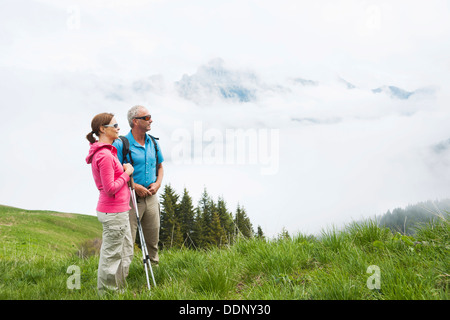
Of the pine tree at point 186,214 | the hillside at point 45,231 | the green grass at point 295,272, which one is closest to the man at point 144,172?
the green grass at point 295,272

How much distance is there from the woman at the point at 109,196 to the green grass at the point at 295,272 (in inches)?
15.6

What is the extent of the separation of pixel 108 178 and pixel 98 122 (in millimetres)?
910

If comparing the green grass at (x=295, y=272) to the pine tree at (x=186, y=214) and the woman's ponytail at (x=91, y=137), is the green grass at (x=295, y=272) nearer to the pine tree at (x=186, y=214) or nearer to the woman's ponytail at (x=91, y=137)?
the woman's ponytail at (x=91, y=137)

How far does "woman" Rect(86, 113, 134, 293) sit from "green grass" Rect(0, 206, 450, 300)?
15.6 inches

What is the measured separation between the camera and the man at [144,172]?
579 cm

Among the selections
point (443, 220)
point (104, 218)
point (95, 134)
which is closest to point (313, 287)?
point (443, 220)

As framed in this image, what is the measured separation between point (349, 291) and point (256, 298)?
39.6 inches

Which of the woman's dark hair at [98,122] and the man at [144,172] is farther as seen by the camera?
the man at [144,172]

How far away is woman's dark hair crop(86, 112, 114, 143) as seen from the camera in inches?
183

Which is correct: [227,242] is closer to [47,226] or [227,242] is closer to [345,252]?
[345,252]

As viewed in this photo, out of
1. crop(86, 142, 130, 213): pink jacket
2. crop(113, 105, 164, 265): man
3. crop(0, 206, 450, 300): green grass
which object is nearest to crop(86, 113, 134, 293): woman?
crop(86, 142, 130, 213): pink jacket

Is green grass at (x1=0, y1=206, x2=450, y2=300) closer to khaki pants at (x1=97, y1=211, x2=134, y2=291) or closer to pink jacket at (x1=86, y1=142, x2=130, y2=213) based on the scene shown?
khaki pants at (x1=97, y1=211, x2=134, y2=291)
